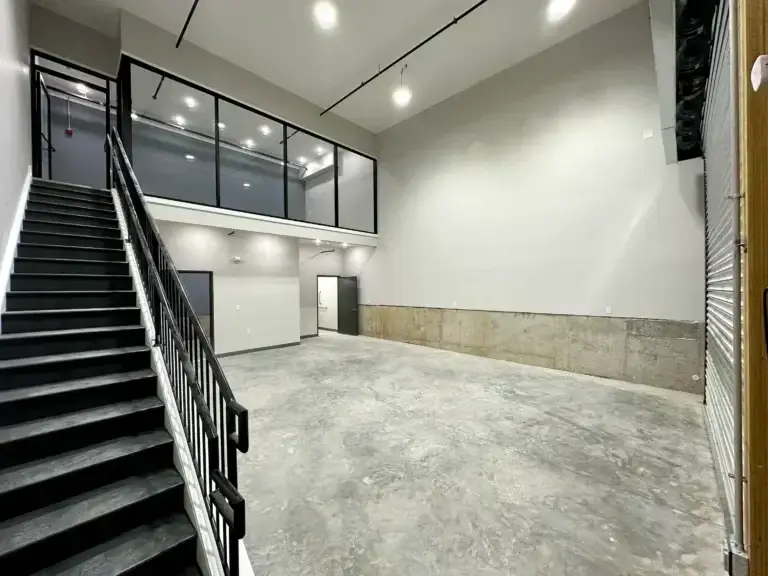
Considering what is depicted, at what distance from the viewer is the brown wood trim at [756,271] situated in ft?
3.87

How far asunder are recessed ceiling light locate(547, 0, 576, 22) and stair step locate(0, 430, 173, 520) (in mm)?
7789

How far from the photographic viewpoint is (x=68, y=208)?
442 centimetres

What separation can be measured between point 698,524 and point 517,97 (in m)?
7.60

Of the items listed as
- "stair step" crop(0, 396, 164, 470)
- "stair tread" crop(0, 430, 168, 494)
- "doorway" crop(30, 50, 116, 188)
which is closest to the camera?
"stair tread" crop(0, 430, 168, 494)

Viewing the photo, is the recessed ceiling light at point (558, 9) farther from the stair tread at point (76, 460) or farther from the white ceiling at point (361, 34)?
the stair tread at point (76, 460)

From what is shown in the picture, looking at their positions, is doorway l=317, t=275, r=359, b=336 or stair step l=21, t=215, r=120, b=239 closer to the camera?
stair step l=21, t=215, r=120, b=239

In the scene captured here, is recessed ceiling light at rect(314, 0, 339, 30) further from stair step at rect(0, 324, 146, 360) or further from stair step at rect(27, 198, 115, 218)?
stair step at rect(0, 324, 146, 360)

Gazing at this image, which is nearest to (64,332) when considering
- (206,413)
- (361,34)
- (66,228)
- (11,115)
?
(206,413)

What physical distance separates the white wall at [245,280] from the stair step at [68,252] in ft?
9.97

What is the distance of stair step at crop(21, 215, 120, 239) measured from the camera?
150 inches

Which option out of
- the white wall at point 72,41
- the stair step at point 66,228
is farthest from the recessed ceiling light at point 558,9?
the white wall at point 72,41

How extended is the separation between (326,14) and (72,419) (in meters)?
6.80

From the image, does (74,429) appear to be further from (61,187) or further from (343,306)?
(343,306)

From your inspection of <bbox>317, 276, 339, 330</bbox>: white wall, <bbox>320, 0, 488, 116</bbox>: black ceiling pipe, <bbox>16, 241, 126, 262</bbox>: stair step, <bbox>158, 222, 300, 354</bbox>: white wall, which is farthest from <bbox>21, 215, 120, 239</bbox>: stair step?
<bbox>317, 276, 339, 330</bbox>: white wall
